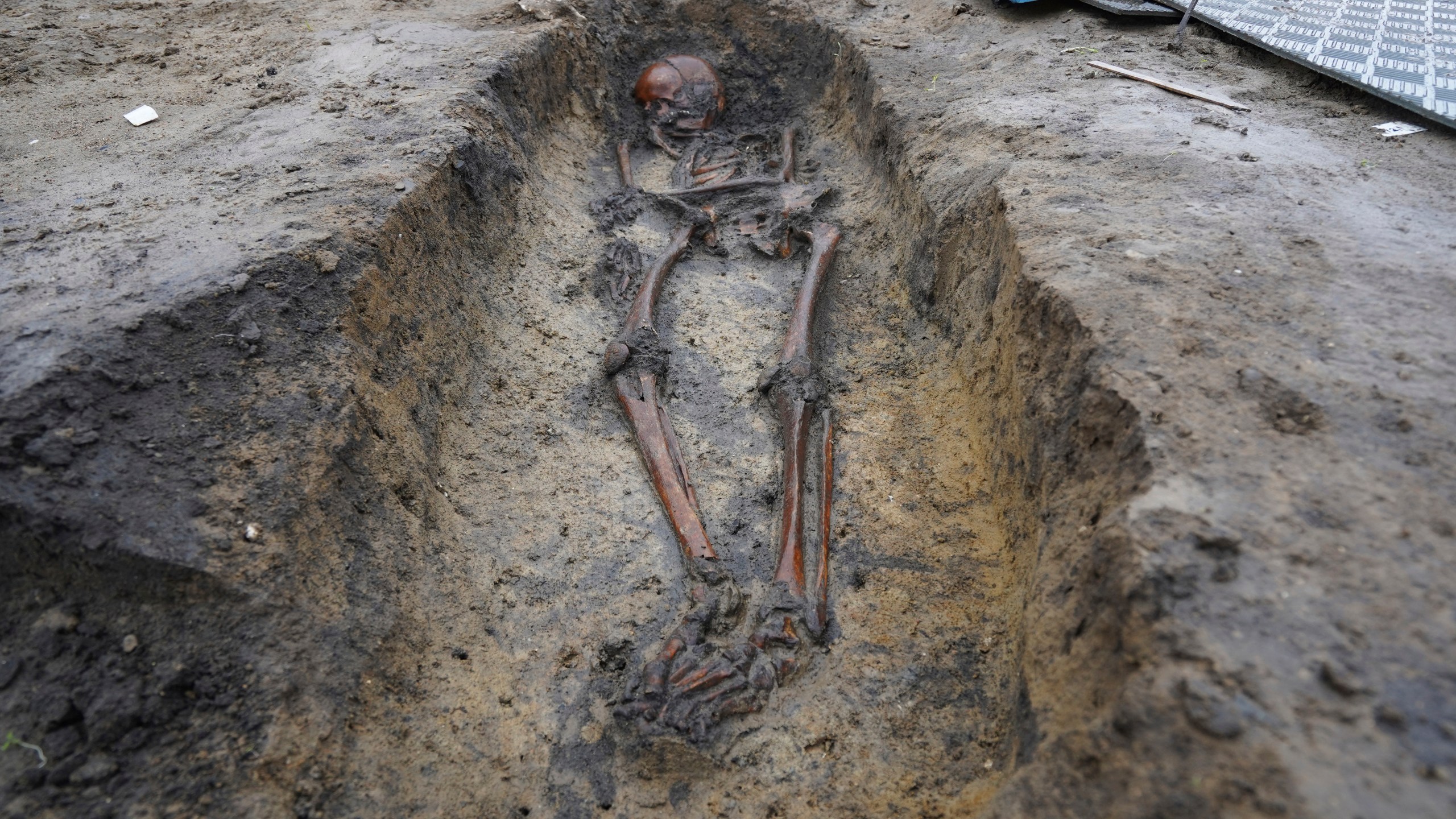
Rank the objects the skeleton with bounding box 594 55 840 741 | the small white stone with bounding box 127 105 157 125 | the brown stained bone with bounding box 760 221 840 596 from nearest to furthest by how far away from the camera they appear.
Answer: the skeleton with bounding box 594 55 840 741 → the brown stained bone with bounding box 760 221 840 596 → the small white stone with bounding box 127 105 157 125

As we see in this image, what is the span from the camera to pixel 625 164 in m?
5.43

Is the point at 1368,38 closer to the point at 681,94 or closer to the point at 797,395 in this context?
the point at 797,395

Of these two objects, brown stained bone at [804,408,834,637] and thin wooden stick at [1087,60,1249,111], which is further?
thin wooden stick at [1087,60,1249,111]

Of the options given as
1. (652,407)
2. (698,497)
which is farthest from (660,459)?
(652,407)

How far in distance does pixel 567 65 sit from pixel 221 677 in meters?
4.77

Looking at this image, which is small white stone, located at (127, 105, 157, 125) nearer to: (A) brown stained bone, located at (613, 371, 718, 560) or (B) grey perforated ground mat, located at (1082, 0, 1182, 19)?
(A) brown stained bone, located at (613, 371, 718, 560)

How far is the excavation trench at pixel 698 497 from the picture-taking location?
2.39m

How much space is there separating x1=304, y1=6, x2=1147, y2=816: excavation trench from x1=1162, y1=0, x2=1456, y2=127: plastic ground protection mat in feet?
7.46

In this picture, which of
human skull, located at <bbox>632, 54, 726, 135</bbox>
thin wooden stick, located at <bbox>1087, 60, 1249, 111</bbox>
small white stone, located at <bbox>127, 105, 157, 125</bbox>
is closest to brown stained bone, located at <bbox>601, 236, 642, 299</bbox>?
human skull, located at <bbox>632, 54, 726, 135</bbox>

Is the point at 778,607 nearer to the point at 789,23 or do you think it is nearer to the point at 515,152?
the point at 515,152

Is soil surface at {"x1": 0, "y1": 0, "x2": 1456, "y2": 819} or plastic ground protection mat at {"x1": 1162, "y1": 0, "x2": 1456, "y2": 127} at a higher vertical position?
plastic ground protection mat at {"x1": 1162, "y1": 0, "x2": 1456, "y2": 127}

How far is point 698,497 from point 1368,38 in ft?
15.6

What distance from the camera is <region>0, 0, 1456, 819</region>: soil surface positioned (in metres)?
1.86

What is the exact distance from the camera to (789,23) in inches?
255
